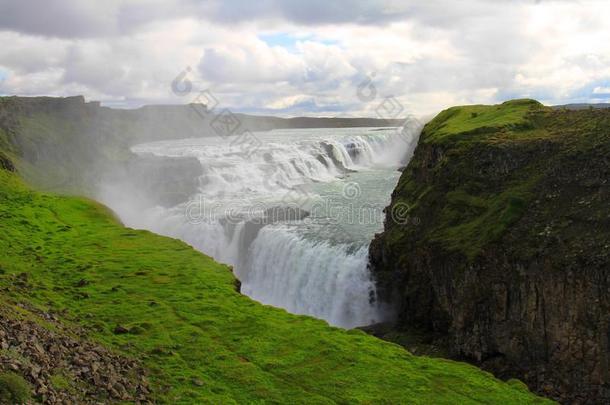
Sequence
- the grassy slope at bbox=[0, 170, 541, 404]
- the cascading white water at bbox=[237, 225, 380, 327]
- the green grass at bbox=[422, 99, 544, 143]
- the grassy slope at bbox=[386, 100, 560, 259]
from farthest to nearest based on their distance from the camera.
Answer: the cascading white water at bbox=[237, 225, 380, 327] → the green grass at bbox=[422, 99, 544, 143] → the grassy slope at bbox=[386, 100, 560, 259] → the grassy slope at bbox=[0, 170, 541, 404]

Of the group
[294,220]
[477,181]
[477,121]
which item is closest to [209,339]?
[477,181]

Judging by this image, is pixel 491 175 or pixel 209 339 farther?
pixel 491 175

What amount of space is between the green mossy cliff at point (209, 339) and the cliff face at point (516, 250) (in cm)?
598

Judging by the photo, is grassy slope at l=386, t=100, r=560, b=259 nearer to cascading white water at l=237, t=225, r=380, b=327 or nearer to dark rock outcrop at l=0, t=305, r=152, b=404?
cascading white water at l=237, t=225, r=380, b=327

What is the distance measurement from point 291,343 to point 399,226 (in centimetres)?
1646

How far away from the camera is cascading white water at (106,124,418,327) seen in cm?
3419

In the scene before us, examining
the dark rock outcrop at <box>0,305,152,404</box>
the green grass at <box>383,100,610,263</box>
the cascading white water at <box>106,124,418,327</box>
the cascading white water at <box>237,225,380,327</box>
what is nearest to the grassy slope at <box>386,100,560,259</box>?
the green grass at <box>383,100,610,263</box>

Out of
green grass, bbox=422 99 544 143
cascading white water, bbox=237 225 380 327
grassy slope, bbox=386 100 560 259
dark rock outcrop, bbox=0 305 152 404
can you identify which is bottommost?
cascading white water, bbox=237 225 380 327

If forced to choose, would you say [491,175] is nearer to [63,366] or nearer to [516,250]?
[516,250]

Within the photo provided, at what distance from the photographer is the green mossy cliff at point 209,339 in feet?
48.1

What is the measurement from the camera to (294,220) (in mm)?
45188

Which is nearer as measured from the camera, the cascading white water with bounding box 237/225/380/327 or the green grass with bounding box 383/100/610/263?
the green grass with bounding box 383/100/610/263

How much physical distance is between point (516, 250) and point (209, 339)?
13.9 meters

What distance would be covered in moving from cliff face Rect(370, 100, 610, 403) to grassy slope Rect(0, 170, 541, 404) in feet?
19.9
